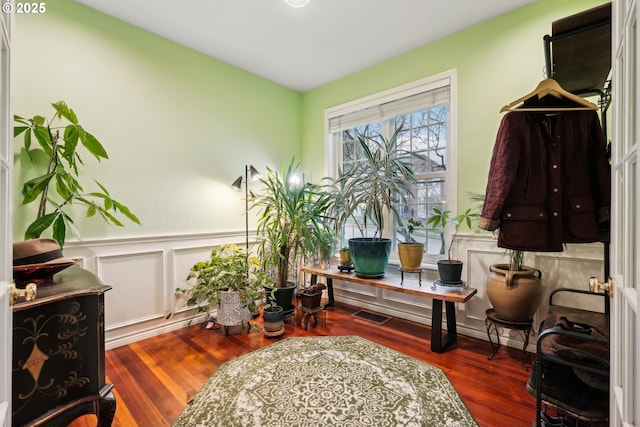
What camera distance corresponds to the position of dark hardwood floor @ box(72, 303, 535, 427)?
160cm

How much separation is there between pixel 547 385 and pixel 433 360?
1015mm

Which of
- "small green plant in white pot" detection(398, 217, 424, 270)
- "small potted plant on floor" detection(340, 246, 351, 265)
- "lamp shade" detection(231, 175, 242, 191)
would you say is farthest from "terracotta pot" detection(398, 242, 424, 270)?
"lamp shade" detection(231, 175, 242, 191)

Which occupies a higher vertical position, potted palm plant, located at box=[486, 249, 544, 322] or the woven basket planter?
potted palm plant, located at box=[486, 249, 544, 322]

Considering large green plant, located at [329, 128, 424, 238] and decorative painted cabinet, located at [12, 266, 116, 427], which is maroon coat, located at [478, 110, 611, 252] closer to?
large green plant, located at [329, 128, 424, 238]

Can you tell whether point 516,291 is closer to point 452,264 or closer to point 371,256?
point 452,264

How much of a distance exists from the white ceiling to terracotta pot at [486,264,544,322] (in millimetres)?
1998

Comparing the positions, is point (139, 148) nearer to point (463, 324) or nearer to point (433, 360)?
point (433, 360)

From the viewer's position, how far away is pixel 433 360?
7.01ft

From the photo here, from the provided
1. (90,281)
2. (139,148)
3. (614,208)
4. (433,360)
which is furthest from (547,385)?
(139,148)

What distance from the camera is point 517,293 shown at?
201 cm

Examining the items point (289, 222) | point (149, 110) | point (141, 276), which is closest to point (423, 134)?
point (289, 222)

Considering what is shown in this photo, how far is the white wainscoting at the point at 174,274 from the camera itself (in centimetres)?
213

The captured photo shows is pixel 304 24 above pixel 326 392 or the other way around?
above

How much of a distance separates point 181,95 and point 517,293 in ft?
10.3
